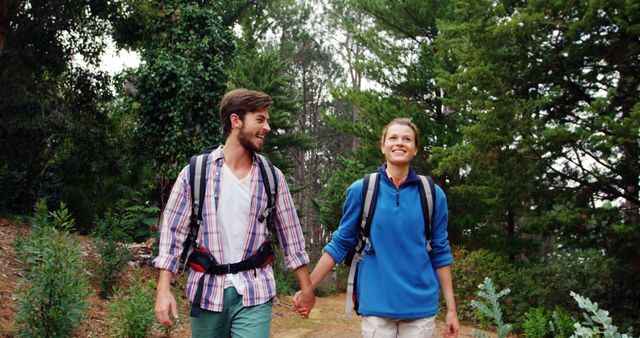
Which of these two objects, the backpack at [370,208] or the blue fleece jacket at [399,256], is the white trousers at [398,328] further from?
the backpack at [370,208]

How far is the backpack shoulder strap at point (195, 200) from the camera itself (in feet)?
8.96

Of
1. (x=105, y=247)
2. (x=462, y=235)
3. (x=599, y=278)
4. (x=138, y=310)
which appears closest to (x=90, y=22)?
(x=105, y=247)

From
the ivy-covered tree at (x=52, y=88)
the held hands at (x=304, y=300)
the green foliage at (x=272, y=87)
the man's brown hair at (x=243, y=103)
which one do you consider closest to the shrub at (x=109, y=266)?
the ivy-covered tree at (x=52, y=88)

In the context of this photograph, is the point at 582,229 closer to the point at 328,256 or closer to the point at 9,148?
the point at 328,256

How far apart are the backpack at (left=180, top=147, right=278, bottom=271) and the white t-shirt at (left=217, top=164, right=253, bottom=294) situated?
0.09m

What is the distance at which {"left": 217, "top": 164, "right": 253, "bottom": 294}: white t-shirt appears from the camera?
2705mm

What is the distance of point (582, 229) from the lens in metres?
8.51

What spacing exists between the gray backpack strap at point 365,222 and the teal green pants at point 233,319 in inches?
25.2

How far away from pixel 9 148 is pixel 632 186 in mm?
12308

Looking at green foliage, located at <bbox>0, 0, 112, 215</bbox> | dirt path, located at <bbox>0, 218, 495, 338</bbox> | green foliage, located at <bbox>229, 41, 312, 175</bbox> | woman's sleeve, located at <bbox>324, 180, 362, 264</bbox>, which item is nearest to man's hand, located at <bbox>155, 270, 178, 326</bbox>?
woman's sleeve, located at <bbox>324, 180, 362, 264</bbox>

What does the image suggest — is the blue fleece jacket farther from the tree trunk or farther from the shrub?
the tree trunk

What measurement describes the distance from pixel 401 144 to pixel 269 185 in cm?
78

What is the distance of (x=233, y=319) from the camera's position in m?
2.71

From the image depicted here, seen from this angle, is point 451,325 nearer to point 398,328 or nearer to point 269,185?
point 398,328
